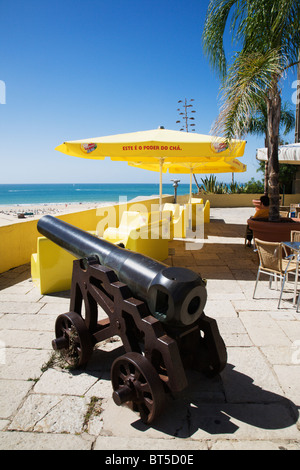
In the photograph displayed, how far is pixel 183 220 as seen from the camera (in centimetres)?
924

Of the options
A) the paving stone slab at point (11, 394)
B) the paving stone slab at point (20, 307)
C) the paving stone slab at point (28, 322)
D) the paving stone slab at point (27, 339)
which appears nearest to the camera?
the paving stone slab at point (11, 394)

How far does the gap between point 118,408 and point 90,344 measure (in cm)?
59

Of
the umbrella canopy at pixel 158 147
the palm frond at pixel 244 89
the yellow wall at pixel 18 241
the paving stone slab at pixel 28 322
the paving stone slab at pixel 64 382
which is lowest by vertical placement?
the paving stone slab at pixel 64 382

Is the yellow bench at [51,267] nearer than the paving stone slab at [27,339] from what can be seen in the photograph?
No

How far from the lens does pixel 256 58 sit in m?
5.55

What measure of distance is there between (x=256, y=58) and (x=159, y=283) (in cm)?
516

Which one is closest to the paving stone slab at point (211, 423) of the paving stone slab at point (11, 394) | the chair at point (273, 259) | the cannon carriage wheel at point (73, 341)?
the cannon carriage wheel at point (73, 341)

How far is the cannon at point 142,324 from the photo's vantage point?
2.03m

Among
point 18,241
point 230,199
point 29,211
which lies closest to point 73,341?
point 18,241

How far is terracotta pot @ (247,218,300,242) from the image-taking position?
250 inches

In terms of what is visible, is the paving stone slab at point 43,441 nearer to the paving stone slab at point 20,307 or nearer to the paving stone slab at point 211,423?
the paving stone slab at point 211,423

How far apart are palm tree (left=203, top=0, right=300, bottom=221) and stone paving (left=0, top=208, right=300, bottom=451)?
331 centimetres

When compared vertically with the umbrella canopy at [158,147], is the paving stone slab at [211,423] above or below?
below

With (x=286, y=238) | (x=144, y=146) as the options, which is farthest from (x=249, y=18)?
(x=286, y=238)
